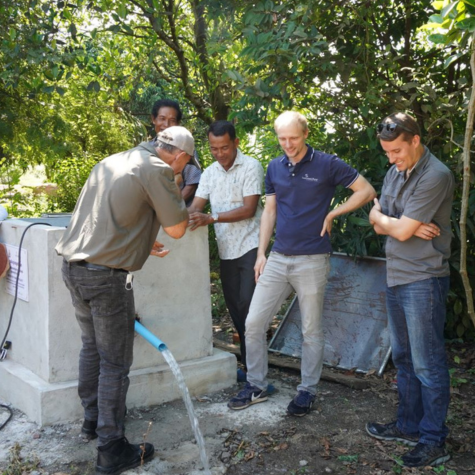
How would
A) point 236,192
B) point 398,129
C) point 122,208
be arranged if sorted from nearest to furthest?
1. point 122,208
2. point 398,129
3. point 236,192

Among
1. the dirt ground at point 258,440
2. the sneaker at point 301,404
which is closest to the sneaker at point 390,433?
the dirt ground at point 258,440

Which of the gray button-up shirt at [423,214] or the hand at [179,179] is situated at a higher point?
the hand at [179,179]

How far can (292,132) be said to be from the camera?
4113mm

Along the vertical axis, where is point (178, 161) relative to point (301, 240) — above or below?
above

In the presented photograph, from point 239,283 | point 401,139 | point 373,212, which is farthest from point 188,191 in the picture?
point 401,139

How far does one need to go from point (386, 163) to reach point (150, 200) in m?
2.76

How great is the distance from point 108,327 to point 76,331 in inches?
29.8

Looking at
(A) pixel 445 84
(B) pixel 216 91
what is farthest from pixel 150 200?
(B) pixel 216 91

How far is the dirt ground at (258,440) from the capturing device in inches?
141

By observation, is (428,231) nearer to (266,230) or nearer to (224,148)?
(266,230)

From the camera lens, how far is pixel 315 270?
421cm

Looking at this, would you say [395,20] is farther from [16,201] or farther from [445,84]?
[16,201]

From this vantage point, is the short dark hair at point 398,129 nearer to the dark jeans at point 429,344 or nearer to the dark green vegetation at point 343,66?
the dark green vegetation at point 343,66

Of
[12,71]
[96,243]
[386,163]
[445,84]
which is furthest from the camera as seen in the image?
[12,71]
